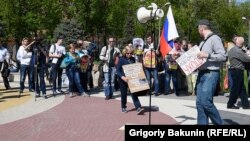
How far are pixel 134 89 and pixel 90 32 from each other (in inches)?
1332

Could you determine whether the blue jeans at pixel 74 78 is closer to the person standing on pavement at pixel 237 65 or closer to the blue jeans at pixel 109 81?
the blue jeans at pixel 109 81

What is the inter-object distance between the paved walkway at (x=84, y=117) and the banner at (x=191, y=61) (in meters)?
1.76

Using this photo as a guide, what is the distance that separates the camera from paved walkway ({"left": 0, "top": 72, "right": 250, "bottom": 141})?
8719 mm

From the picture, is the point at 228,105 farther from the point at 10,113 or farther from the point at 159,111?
the point at 10,113

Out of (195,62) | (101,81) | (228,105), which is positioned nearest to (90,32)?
(101,81)

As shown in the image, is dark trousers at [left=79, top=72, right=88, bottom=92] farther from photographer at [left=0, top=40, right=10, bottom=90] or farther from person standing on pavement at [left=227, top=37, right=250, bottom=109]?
person standing on pavement at [left=227, top=37, right=250, bottom=109]

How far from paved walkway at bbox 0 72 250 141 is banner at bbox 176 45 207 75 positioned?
1.76 meters

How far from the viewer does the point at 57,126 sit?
9445mm

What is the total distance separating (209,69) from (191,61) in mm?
353

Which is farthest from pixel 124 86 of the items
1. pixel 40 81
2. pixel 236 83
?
pixel 40 81

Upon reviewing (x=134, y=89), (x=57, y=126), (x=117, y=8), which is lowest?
(x=57, y=126)

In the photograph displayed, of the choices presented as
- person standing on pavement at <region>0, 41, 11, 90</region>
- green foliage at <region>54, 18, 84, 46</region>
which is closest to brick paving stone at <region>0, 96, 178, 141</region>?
person standing on pavement at <region>0, 41, 11, 90</region>

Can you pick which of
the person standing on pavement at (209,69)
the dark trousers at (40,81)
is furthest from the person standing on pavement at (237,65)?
the dark trousers at (40,81)

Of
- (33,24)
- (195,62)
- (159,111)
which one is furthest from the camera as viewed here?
(33,24)
